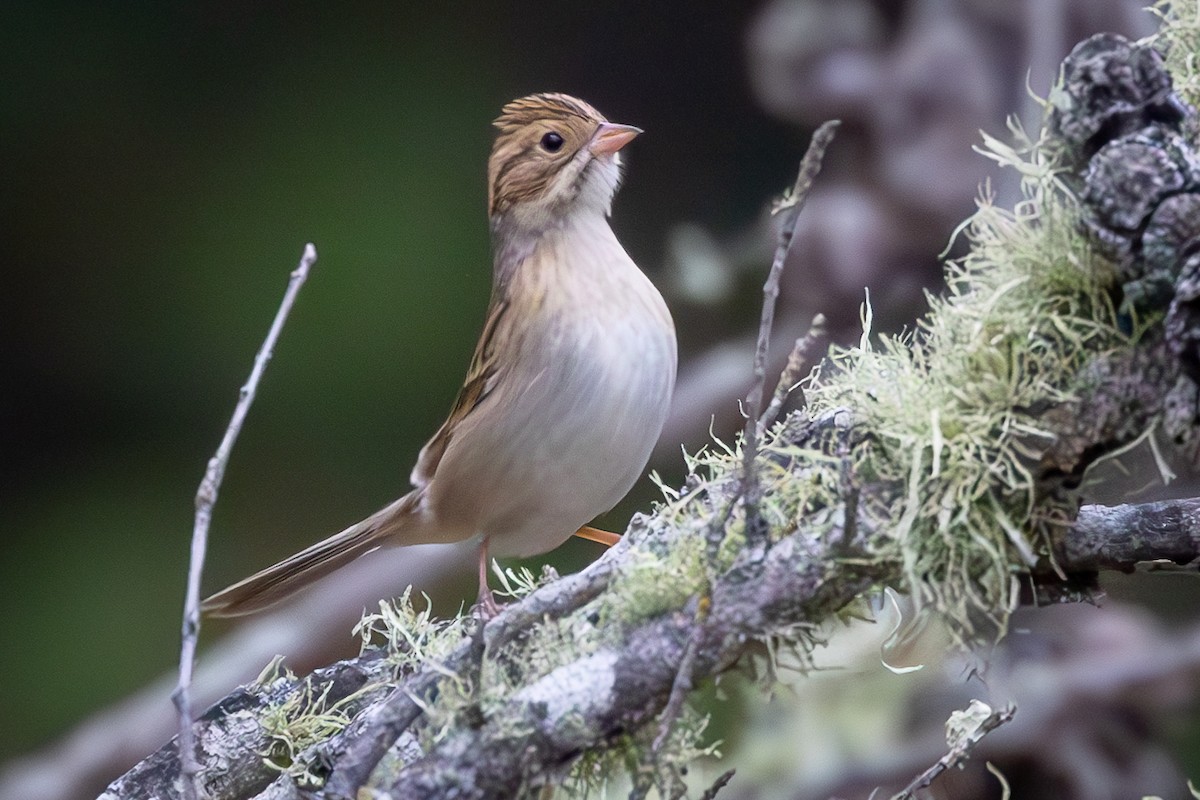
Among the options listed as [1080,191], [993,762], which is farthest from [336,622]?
[1080,191]

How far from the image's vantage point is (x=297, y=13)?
1.81 m

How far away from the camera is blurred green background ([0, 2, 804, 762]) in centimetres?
174

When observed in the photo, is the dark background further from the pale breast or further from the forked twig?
the forked twig

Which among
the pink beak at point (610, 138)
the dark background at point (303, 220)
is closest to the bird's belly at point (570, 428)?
the pink beak at point (610, 138)

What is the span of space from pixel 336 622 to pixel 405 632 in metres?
0.76

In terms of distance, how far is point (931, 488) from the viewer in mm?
693

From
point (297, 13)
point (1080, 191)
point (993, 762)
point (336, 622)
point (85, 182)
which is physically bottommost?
point (993, 762)

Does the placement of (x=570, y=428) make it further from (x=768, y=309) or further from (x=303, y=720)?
(x=768, y=309)

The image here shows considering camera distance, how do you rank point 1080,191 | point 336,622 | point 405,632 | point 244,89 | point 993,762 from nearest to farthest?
point 1080,191, point 405,632, point 993,762, point 336,622, point 244,89

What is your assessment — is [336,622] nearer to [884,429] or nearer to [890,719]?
[890,719]

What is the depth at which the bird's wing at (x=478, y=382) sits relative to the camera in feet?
4.08

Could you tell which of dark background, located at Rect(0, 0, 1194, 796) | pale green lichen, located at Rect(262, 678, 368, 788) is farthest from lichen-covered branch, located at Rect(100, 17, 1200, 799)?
dark background, located at Rect(0, 0, 1194, 796)

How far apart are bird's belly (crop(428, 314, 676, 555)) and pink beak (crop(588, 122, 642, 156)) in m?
0.21

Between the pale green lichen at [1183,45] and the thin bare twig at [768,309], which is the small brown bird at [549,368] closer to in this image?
the thin bare twig at [768,309]
